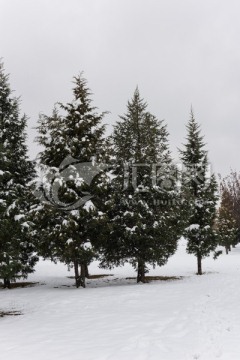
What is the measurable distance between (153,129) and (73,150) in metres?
5.88

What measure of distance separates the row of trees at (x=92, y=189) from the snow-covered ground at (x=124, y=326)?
3.61 m

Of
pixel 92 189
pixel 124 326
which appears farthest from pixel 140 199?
pixel 124 326

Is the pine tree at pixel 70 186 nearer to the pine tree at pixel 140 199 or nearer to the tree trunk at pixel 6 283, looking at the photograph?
the pine tree at pixel 140 199

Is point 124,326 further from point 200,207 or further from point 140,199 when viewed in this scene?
point 200,207

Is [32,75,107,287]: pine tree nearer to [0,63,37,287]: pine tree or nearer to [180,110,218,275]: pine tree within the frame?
[0,63,37,287]: pine tree

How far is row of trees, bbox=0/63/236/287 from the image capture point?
19906 millimetres

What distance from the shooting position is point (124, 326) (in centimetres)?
1087

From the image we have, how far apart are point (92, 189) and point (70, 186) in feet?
4.08

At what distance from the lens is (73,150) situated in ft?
67.5

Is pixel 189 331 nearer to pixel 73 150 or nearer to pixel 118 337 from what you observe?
pixel 118 337

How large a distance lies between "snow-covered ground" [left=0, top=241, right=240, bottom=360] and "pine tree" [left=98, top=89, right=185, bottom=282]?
405 cm

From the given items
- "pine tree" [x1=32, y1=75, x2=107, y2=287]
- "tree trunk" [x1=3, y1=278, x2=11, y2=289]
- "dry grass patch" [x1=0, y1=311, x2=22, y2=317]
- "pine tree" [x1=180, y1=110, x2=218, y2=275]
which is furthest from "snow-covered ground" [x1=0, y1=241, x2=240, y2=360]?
"pine tree" [x1=180, y1=110, x2=218, y2=275]

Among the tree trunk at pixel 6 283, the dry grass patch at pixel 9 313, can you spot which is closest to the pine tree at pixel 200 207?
the tree trunk at pixel 6 283

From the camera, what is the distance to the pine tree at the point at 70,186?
1961 cm
